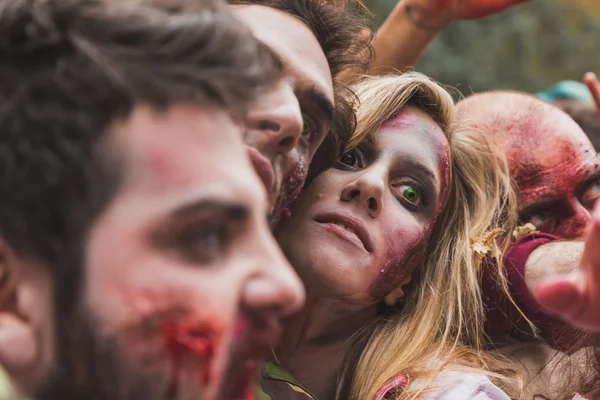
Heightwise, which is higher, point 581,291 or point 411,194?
point 581,291

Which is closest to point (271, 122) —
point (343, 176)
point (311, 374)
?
point (343, 176)

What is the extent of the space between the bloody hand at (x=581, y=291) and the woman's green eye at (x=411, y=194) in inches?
26.3

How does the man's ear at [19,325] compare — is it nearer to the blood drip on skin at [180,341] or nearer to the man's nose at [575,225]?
the blood drip on skin at [180,341]

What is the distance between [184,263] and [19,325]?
0.19 meters

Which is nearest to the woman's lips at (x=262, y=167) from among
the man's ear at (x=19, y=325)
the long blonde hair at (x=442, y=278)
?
the man's ear at (x=19, y=325)

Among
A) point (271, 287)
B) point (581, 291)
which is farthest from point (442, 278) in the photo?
point (271, 287)

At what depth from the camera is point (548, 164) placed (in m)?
2.03

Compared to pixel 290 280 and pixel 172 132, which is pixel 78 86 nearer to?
pixel 172 132

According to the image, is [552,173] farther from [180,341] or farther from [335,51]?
[180,341]

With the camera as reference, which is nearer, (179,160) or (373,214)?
(179,160)

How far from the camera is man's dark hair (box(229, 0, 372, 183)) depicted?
63.0 inches

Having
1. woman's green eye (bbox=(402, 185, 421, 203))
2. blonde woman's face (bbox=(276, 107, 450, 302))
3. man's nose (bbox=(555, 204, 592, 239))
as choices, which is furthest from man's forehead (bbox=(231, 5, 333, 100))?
man's nose (bbox=(555, 204, 592, 239))

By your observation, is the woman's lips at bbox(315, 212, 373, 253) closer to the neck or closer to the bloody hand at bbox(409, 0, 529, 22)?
the neck

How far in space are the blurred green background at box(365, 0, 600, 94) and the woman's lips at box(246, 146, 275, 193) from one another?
3398 millimetres
